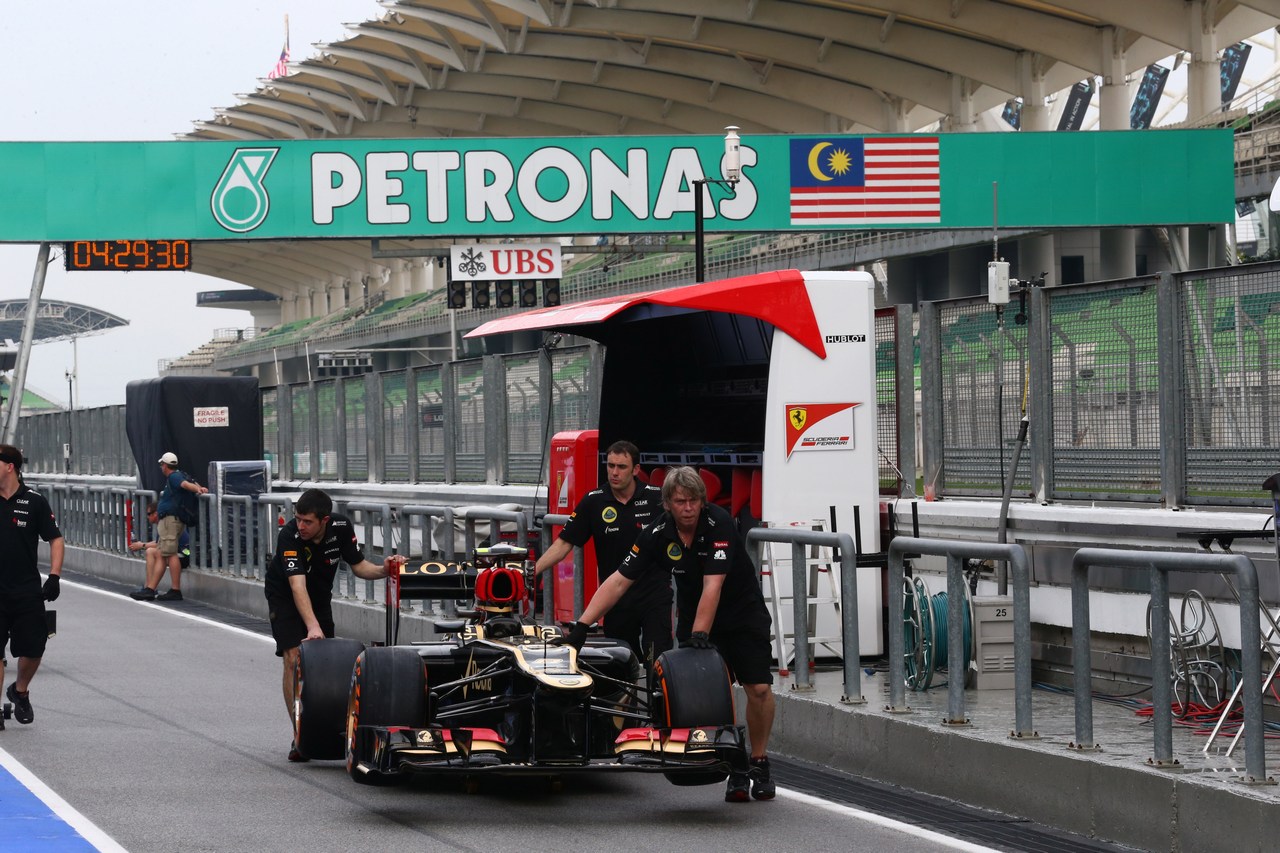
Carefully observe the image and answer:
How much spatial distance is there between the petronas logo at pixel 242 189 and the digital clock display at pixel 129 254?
1.07 metres

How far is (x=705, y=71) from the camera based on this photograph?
54375 millimetres

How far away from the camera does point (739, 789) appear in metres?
9.52

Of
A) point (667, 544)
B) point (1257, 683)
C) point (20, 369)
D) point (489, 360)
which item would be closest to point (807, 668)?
point (667, 544)

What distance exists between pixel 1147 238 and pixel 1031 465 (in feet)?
133

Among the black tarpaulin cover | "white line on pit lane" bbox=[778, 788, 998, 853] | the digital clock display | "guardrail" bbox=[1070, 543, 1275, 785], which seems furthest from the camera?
the digital clock display

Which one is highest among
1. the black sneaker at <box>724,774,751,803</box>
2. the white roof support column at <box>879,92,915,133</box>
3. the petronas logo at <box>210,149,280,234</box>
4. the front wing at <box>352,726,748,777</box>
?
the white roof support column at <box>879,92,915,133</box>

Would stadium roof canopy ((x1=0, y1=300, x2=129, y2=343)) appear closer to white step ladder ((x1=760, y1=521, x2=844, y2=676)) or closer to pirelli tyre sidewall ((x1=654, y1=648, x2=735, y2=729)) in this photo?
white step ladder ((x1=760, y1=521, x2=844, y2=676))

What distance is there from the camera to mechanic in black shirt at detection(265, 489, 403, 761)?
10.9 m

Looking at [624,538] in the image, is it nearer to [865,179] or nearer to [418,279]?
[865,179]

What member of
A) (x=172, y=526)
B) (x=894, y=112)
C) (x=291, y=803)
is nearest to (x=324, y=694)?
(x=291, y=803)

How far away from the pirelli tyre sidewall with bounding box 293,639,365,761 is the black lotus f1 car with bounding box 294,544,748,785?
1.29 ft

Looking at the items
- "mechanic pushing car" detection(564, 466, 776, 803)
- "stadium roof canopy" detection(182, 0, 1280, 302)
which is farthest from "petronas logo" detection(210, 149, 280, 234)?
"mechanic pushing car" detection(564, 466, 776, 803)

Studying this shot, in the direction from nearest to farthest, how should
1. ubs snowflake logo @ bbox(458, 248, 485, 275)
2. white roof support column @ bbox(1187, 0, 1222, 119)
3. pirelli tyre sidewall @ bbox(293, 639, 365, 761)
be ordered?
pirelli tyre sidewall @ bbox(293, 639, 365, 761) → ubs snowflake logo @ bbox(458, 248, 485, 275) → white roof support column @ bbox(1187, 0, 1222, 119)

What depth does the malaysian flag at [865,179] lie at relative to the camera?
111ft
